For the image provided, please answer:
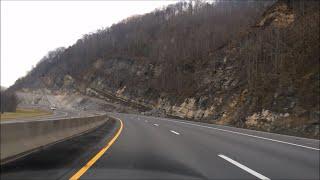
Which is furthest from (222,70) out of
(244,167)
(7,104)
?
(244,167)

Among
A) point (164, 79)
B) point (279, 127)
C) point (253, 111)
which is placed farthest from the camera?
point (164, 79)

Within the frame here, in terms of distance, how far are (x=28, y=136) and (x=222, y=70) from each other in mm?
52209

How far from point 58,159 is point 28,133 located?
1.88 m

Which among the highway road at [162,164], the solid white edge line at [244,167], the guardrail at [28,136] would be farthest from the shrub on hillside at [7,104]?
the solid white edge line at [244,167]

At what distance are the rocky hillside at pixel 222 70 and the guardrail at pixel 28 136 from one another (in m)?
16.3

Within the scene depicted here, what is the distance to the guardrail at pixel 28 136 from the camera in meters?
9.81

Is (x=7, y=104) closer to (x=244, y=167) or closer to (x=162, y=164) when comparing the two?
(x=162, y=164)

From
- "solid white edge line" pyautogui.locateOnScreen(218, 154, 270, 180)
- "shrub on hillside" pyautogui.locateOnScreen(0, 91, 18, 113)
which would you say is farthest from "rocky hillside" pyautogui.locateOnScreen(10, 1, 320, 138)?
"shrub on hillside" pyautogui.locateOnScreen(0, 91, 18, 113)

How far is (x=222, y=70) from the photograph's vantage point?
62250mm

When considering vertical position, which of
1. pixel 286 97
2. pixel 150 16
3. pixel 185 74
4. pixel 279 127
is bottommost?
pixel 279 127

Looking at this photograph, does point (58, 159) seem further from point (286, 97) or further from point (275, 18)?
point (275, 18)

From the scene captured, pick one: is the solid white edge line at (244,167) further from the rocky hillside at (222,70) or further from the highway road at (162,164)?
the rocky hillside at (222,70)

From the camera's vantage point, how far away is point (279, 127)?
3391cm

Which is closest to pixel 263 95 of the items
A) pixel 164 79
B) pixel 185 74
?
pixel 185 74
